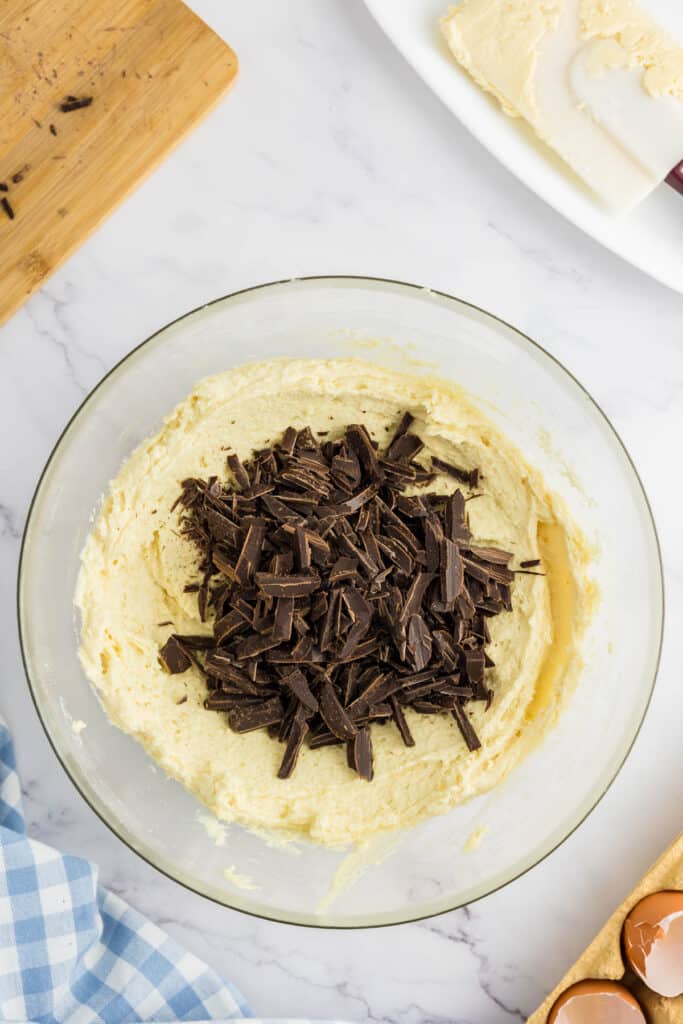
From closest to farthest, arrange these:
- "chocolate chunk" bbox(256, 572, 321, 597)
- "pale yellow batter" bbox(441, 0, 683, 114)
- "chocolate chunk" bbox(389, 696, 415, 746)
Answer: "chocolate chunk" bbox(256, 572, 321, 597) → "chocolate chunk" bbox(389, 696, 415, 746) → "pale yellow batter" bbox(441, 0, 683, 114)

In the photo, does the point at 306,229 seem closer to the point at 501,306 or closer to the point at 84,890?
the point at 501,306

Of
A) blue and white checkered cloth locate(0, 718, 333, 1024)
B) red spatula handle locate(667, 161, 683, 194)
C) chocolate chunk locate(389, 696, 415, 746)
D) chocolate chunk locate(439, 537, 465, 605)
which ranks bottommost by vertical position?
blue and white checkered cloth locate(0, 718, 333, 1024)

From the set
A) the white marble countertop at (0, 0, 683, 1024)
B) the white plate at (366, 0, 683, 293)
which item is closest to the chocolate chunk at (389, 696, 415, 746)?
the white marble countertop at (0, 0, 683, 1024)

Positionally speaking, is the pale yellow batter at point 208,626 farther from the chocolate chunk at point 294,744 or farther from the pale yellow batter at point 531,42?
the pale yellow batter at point 531,42

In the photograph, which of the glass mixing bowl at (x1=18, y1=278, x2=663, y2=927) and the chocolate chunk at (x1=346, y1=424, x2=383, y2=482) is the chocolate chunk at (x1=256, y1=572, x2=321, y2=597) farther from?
the glass mixing bowl at (x1=18, y1=278, x2=663, y2=927)

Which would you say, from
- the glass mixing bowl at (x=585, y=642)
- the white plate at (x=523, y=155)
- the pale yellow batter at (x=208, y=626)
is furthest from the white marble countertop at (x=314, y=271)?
the pale yellow batter at (x=208, y=626)

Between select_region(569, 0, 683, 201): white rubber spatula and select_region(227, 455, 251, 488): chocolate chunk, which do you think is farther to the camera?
select_region(569, 0, 683, 201): white rubber spatula

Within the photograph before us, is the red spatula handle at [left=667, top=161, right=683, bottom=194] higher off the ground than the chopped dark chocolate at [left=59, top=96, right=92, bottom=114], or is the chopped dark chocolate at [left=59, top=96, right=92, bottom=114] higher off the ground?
the red spatula handle at [left=667, top=161, right=683, bottom=194]

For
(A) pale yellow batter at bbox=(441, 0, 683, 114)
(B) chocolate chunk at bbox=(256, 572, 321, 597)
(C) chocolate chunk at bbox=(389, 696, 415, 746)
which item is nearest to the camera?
(B) chocolate chunk at bbox=(256, 572, 321, 597)
